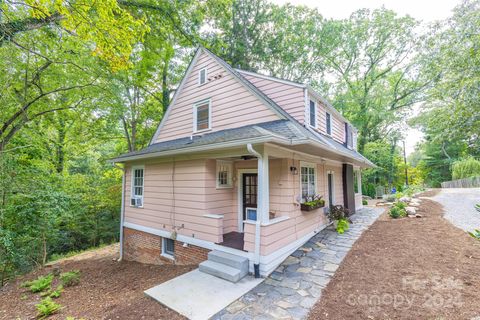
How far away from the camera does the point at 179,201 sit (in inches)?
242

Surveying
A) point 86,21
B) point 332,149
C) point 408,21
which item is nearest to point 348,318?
point 332,149

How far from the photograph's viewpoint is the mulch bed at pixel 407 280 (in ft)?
10.0

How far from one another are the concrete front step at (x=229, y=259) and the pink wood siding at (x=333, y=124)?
5.29 m

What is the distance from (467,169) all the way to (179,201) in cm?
2942

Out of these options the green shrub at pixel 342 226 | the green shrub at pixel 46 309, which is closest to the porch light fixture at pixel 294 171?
the green shrub at pixel 342 226

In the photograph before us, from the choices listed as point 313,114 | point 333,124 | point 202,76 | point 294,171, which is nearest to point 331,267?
point 294,171

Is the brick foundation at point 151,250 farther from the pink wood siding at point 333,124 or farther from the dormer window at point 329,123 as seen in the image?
the dormer window at point 329,123


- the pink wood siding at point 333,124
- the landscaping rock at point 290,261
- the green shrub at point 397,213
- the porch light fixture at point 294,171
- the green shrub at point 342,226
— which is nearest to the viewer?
the landscaping rock at point 290,261

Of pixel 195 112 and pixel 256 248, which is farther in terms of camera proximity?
pixel 195 112

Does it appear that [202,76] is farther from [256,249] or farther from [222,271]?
[222,271]

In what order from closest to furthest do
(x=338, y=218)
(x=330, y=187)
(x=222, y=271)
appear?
(x=222, y=271) → (x=338, y=218) → (x=330, y=187)

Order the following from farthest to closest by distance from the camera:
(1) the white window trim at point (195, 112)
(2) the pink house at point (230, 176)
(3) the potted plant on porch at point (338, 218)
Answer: (1) the white window trim at point (195, 112)
(3) the potted plant on porch at point (338, 218)
(2) the pink house at point (230, 176)

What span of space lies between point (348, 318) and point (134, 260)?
723cm

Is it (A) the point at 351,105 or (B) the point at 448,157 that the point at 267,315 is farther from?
(B) the point at 448,157
